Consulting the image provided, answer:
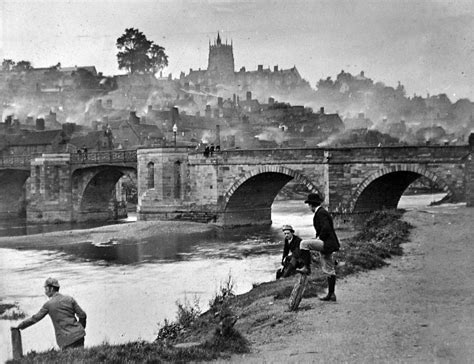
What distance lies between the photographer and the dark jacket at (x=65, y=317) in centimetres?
949

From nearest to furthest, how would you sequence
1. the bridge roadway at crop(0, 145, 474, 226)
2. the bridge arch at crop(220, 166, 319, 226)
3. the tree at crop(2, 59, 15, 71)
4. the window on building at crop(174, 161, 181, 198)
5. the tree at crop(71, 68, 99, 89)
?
the bridge roadway at crop(0, 145, 474, 226)
the bridge arch at crop(220, 166, 319, 226)
the window on building at crop(174, 161, 181, 198)
the tree at crop(71, 68, 99, 89)
the tree at crop(2, 59, 15, 71)

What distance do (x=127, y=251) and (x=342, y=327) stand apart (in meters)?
25.3

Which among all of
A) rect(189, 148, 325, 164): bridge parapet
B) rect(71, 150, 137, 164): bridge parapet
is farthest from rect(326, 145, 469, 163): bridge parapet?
rect(71, 150, 137, 164): bridge parapet

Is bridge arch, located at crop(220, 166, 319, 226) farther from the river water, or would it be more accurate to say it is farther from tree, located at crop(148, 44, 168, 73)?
tree, located at crop(148, 44, 168, 73)

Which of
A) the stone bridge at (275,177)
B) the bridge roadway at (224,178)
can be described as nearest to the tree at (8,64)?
the bridge roadway at (224,178)

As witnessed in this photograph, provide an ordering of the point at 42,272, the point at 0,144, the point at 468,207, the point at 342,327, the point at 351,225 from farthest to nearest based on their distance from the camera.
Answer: the point at 0,144, the point at 351,225, the point at 468,207, the point at 42,272, the point at 342,327

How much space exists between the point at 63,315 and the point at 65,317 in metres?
0.05

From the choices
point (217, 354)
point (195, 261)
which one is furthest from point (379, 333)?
point (195, 261)

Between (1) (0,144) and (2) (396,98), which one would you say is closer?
(1) (0,144)

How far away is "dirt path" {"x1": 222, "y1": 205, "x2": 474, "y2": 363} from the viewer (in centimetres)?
881

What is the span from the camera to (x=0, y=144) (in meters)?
69.3

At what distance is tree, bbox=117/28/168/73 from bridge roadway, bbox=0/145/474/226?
4330cm

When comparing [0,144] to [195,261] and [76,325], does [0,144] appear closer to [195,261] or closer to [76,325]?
[195,261]

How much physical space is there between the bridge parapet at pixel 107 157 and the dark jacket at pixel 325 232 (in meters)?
39.5
